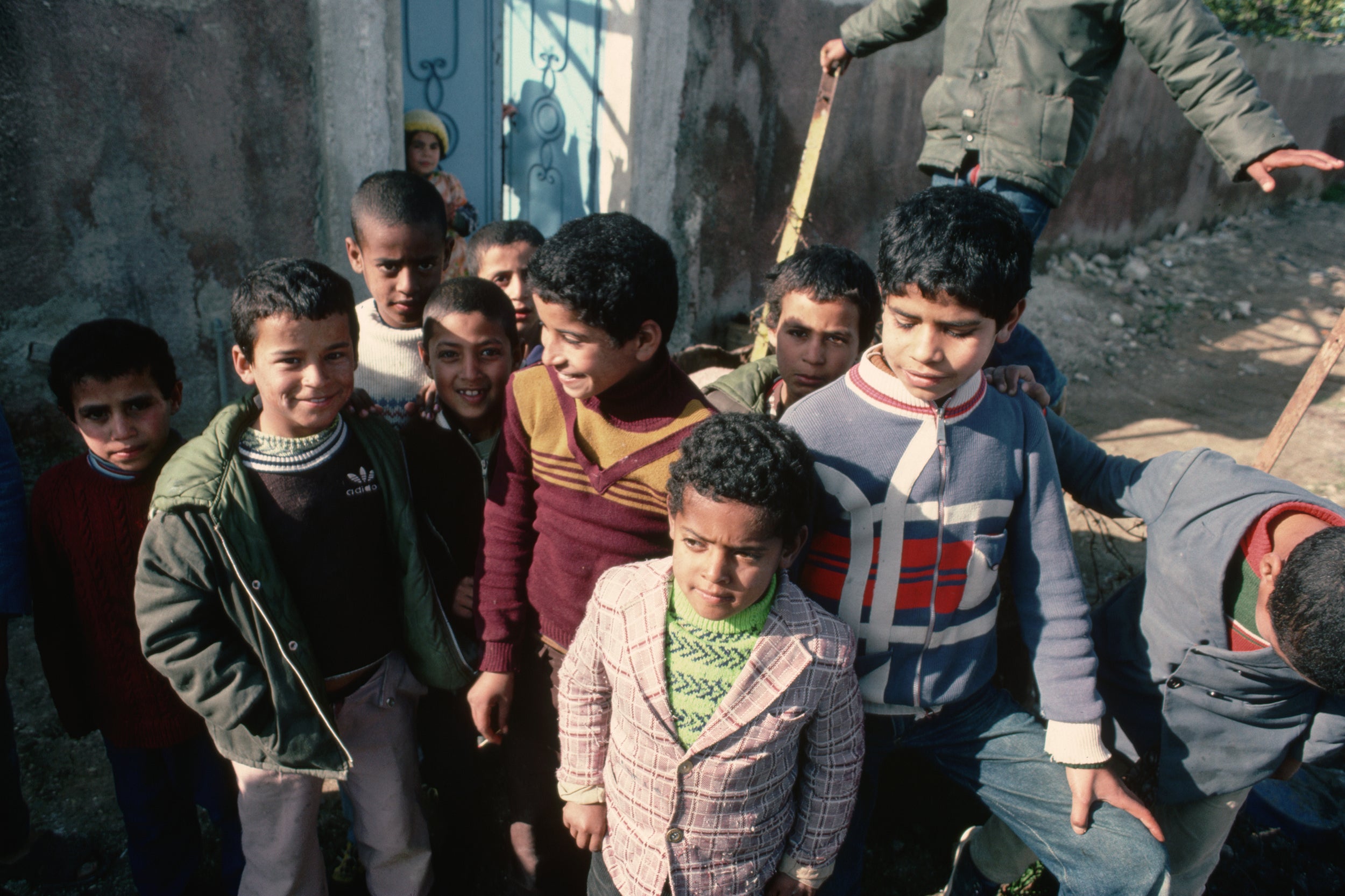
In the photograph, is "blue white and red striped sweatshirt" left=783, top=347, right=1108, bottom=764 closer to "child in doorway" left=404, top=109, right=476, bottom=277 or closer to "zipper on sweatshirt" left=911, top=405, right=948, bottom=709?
"zipper on sweatshirt" left=911, top=405, right=948, bottom=709

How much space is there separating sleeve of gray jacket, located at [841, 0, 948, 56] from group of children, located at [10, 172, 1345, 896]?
1.80 metres

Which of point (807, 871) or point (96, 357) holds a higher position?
point (96, 357)

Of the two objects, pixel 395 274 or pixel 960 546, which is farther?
pixel 395 274

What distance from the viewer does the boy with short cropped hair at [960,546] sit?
1537 millimetres

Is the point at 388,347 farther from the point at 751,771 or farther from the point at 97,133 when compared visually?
the point at 97,133

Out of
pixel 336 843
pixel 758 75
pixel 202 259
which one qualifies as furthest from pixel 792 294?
pixel 758 75

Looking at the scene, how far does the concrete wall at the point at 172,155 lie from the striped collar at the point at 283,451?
2.45 meters

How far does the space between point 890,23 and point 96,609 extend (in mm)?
3094

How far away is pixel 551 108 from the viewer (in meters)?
4.86

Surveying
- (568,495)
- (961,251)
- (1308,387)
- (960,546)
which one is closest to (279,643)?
(568,495)

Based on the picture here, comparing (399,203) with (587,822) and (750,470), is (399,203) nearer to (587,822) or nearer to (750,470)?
(750,470)

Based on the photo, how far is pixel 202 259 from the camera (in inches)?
148

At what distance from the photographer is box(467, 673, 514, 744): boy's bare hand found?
1849mm

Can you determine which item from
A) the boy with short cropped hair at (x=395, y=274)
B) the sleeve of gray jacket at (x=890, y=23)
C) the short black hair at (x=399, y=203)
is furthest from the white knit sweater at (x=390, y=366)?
the sleeve of gray jacket at (x=890, y=23)
